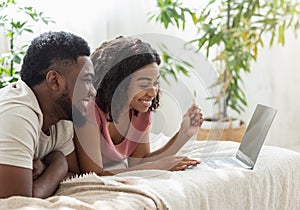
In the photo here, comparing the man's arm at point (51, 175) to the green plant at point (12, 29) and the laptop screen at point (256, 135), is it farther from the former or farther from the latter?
the green plant at point (12, 29)

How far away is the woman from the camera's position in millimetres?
1822

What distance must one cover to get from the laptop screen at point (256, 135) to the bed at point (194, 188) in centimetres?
4

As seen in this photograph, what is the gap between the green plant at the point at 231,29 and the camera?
11.0ft

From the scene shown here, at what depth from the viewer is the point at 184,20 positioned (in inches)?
127

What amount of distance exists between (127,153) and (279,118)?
2.12 metres

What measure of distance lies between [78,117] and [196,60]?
159 cm

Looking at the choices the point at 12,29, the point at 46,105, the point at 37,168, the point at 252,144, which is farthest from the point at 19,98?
the point at 12,29

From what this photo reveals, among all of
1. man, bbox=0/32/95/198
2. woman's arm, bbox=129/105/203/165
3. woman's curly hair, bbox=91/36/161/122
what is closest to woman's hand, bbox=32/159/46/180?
man, bbox=0/32/95/198

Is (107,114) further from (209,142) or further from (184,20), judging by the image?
(184,20)

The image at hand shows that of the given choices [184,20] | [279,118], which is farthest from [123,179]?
[279,118]

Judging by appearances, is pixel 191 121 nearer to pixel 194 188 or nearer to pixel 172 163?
pixel 172 163

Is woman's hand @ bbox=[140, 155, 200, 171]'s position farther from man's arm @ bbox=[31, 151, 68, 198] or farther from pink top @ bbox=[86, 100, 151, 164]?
man's arm @ bbox=[31, 151, 68, 198]

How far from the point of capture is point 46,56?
1.67 m

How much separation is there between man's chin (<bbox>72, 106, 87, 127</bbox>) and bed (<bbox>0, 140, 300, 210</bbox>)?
0.56ft
